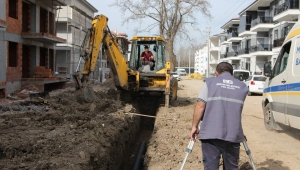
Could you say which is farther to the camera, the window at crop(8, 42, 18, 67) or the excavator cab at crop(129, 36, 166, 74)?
the window at crop(8, 42, 18, 67)

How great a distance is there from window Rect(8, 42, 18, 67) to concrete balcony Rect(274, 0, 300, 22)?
83.2 ft

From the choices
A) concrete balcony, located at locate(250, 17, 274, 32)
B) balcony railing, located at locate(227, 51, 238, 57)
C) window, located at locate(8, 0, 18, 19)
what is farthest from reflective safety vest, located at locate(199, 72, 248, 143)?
balcony railing, located at locate(227, 51, 238, 57)

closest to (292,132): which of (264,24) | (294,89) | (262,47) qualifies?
(294,89)

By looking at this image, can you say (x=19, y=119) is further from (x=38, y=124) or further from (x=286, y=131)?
(x=286, y=131)

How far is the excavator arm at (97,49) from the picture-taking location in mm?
9807

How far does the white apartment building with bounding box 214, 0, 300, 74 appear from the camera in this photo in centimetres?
3212

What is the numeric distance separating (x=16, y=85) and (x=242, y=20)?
38252 mm

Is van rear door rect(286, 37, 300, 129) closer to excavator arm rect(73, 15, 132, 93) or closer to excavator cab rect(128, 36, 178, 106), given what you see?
excavator cab rect(128, 36, 178, 106)

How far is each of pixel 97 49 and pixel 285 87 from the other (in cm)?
568

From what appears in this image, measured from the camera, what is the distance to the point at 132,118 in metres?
9.65

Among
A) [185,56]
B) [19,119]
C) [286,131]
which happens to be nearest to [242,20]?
A: [286,131]

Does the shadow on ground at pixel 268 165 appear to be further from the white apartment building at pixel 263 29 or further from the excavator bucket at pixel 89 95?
the white apartment building at pixel 263 29

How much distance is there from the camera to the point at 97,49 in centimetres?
995

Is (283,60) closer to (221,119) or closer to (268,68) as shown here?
(268,68)
